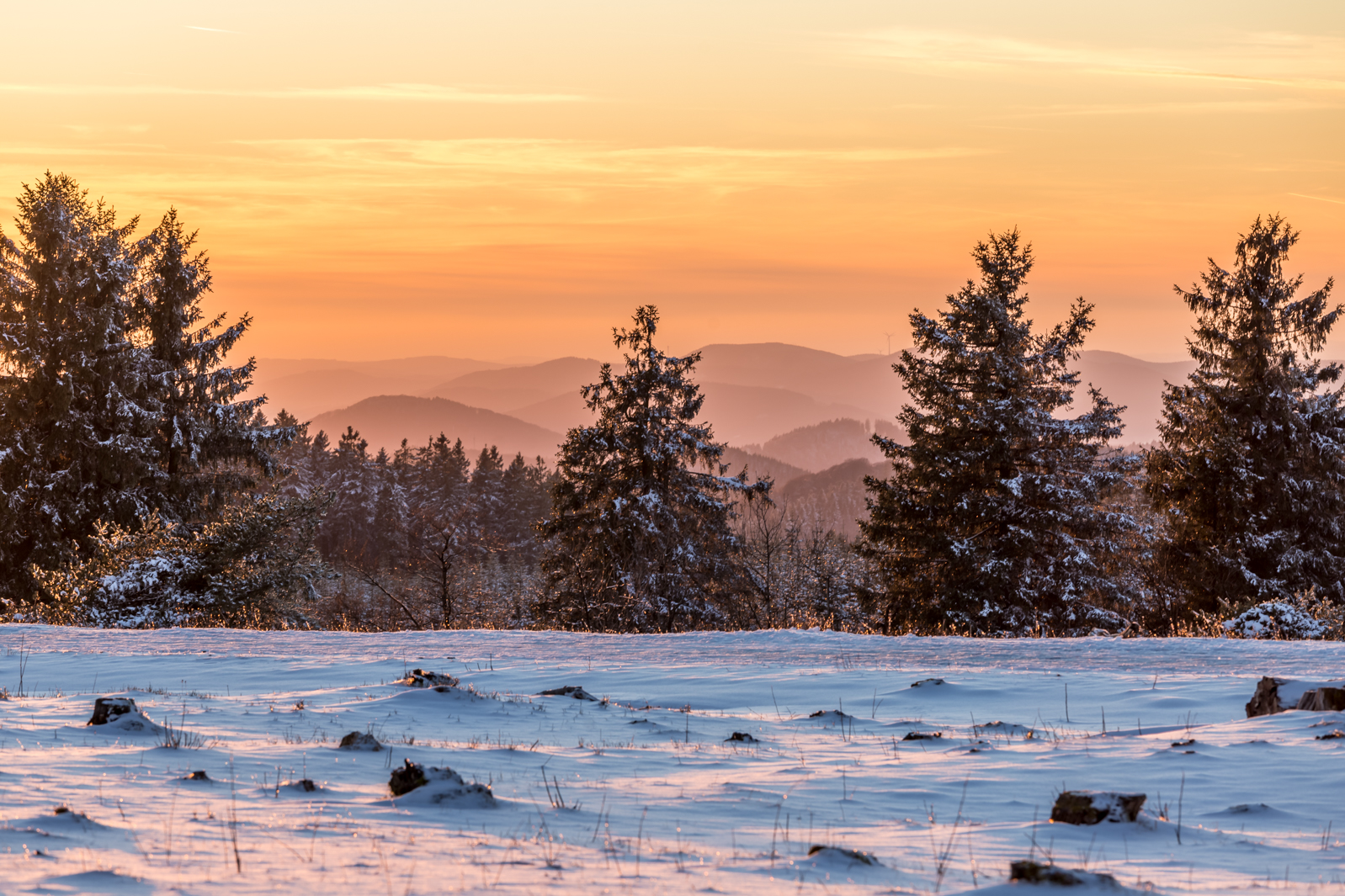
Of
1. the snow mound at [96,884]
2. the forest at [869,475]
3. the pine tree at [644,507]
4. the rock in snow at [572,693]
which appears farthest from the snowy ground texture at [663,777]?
the pine tree at [644,507]

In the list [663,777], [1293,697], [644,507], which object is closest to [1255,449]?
[644,507]

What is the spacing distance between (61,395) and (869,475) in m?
24.4

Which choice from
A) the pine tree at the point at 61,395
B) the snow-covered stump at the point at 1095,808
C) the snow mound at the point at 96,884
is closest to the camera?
the snow mound at the point at 96,884

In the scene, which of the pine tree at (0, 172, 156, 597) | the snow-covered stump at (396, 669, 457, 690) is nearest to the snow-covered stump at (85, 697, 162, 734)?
the snow-covered stump at (396, 669, 457, 690)

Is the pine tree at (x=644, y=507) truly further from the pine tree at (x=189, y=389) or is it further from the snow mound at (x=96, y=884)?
the snow mound at (x=96, y=884)

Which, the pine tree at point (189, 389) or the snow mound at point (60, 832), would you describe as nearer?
the snow mound at point (60, 832)

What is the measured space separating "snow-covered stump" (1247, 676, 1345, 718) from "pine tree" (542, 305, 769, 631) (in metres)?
26.7

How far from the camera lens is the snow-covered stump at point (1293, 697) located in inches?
359

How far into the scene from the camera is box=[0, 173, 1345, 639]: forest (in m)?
33.6

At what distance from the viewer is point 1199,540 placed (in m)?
35.7

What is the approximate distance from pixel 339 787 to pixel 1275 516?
116ft

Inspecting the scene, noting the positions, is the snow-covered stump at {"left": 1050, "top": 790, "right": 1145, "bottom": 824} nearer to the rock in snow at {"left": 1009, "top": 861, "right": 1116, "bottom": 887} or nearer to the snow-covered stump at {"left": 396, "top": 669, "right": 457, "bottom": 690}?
the rock in snow at {"left": 1009, "top": 861, "right": 1116, "bottom": 887}

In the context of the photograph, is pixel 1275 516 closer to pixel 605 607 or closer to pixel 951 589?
pixel 951 589

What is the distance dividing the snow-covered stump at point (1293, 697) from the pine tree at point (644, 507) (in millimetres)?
26665
